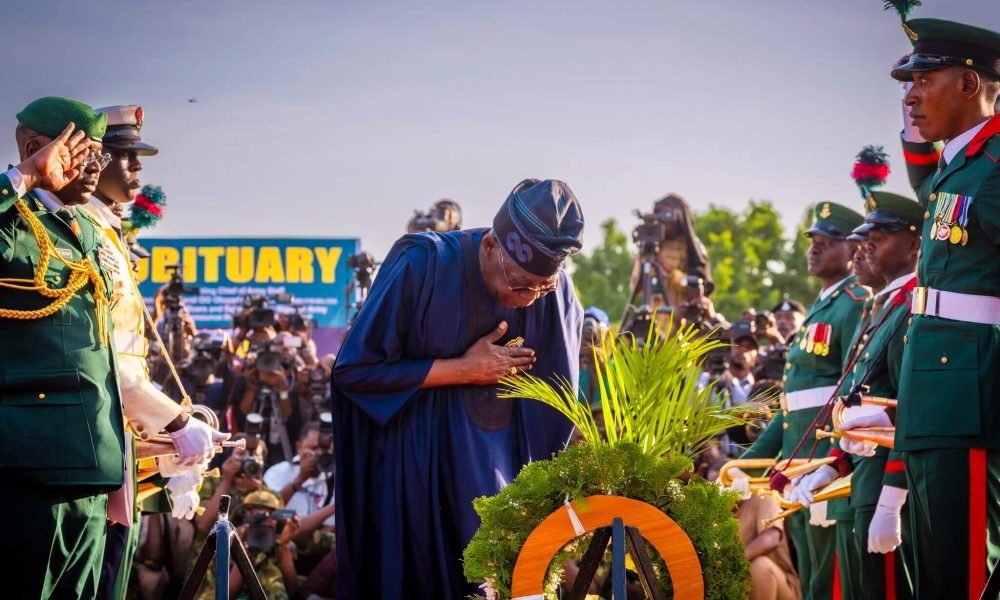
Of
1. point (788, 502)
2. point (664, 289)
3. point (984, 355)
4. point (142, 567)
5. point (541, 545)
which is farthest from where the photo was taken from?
point (664, 289)

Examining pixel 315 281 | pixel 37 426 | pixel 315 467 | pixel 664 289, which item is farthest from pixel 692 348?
pixel 315 281

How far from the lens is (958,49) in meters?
4.84

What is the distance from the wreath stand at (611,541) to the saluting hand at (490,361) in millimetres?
1217

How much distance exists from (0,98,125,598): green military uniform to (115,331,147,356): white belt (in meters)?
0.71

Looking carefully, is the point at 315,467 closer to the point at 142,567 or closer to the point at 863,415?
the point at 142,567

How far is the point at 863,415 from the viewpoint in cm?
547

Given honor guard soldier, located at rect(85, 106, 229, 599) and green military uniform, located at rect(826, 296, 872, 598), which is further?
green military uniform, located at rect(826, 296, 872, 598)

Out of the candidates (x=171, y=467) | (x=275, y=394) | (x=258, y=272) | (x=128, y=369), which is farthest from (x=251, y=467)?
(x=258, y=272)

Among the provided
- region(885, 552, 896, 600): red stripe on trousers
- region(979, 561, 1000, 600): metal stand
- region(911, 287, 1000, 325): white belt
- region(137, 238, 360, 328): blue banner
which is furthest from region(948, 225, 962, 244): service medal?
region(137, 238, 360, 328): blue banner

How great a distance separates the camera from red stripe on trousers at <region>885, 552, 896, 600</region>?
6109mm

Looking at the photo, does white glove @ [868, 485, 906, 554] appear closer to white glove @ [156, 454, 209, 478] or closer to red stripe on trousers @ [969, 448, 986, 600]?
red stripe on trousers @ [969, 448, 986, 600]

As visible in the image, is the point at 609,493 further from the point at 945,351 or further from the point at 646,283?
the point at 646,283

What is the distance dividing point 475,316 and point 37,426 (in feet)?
5.81

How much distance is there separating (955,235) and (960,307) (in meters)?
0.26
